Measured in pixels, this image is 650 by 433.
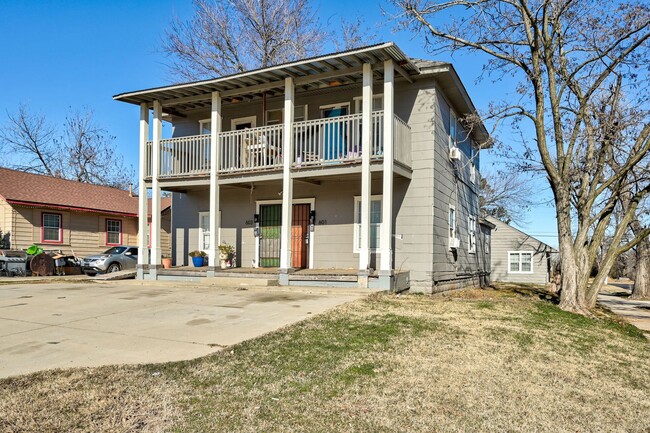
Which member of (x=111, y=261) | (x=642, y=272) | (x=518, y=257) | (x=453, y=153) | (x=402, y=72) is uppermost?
(x=402, y=72)

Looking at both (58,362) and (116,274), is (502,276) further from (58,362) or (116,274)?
(58,362)

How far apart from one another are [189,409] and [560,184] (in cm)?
1070

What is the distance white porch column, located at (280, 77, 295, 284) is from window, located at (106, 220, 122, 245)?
16271 mm

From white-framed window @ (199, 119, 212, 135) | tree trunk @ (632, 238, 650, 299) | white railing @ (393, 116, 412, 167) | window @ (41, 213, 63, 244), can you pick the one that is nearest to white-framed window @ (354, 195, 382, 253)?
white railing @ (393, 116, 412, 167)

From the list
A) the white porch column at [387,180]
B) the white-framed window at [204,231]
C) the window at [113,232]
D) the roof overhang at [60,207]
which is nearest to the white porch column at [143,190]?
the white-framed window at [204,231]

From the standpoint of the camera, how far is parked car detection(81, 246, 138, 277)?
1938 cm

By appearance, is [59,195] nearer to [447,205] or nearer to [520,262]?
[447,205]

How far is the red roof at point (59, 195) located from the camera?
69.6 feet

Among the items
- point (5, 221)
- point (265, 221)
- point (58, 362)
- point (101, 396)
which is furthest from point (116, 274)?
point (101, 396)

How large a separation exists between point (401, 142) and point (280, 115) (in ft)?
15.2

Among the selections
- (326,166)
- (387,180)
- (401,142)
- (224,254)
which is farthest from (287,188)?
(224,254)

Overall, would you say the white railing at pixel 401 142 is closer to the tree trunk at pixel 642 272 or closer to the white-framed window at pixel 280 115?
the white-framed window at pixel 280 115

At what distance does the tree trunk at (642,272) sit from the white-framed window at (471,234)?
350 inches

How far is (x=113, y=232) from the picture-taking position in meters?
25.4
